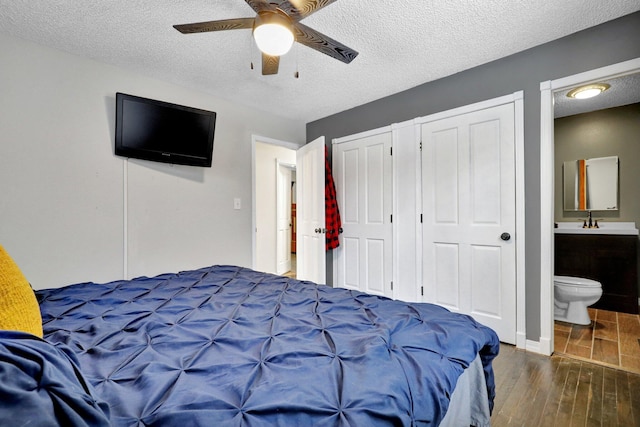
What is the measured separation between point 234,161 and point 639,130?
448 centimetres

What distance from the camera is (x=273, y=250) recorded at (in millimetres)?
4887

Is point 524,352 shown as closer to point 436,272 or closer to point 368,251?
point 436,272

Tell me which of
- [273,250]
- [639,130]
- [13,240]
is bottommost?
[273,250]

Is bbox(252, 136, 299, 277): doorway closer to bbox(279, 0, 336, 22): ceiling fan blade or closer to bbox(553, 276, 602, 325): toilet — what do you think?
bbox(279, 0, 336, 22): ceiling fan blade

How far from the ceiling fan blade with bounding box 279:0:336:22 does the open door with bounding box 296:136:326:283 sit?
1740mm

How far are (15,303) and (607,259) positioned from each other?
15.1ft

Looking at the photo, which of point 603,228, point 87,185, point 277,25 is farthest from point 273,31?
point 603,228

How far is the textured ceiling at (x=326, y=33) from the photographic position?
183 centimetres

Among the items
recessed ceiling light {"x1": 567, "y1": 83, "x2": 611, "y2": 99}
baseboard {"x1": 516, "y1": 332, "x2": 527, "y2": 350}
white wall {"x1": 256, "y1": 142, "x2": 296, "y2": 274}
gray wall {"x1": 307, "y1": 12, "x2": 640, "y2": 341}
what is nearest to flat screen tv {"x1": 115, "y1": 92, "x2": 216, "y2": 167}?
white wall {"x1": 256, "y1": 142, "x2": 296, "y2": 274}

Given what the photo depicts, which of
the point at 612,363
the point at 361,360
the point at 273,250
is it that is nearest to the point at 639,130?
the point at 612,363

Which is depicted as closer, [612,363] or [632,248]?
[612,363]

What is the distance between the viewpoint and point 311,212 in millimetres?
3498

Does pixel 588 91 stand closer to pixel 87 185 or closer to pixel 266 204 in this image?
pixel 266 204

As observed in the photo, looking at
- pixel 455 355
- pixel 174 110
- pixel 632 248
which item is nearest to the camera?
pixel 455 355
